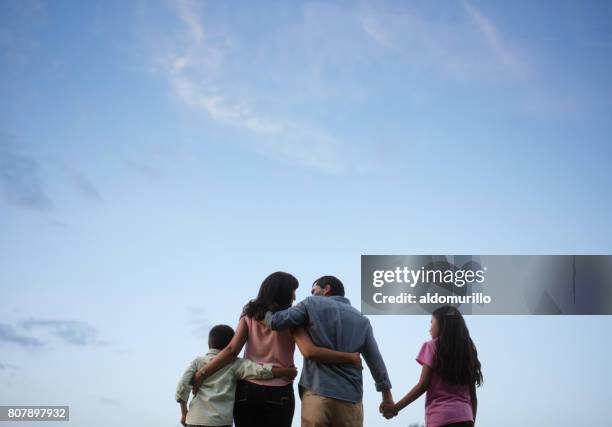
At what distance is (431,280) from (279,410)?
12.9 metres

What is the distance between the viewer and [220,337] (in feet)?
21.5

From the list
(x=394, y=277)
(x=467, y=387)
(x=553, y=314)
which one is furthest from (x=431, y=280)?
(x=467, y=387)

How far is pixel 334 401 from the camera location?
233 inches

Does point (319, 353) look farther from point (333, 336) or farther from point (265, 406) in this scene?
point (265, 406)

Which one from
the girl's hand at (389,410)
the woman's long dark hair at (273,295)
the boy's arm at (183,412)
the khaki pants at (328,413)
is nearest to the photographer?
the khaki pants at (328,413)

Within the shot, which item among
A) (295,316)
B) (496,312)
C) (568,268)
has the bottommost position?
(295,316)

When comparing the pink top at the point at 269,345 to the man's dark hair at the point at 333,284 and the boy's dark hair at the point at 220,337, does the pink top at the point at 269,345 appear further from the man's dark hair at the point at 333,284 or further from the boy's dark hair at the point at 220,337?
the man's dark hair at the point at 333,284

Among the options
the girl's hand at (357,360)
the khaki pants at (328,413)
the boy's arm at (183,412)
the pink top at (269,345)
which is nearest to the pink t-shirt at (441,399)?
the girl's hand at (357,360)

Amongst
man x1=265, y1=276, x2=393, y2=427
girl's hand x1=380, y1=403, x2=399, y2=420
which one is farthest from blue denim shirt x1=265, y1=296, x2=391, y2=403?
girl's hand x1=380, y1=403, x2=399, y2=420

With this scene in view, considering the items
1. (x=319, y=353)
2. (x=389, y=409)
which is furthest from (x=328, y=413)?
(x=389, y=409)

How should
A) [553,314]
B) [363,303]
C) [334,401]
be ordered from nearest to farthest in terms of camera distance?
[334,401]
[363,303]
[553,314]

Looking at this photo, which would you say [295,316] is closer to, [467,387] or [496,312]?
[467,387]

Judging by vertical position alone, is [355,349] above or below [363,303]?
below

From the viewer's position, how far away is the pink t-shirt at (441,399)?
243 inches
